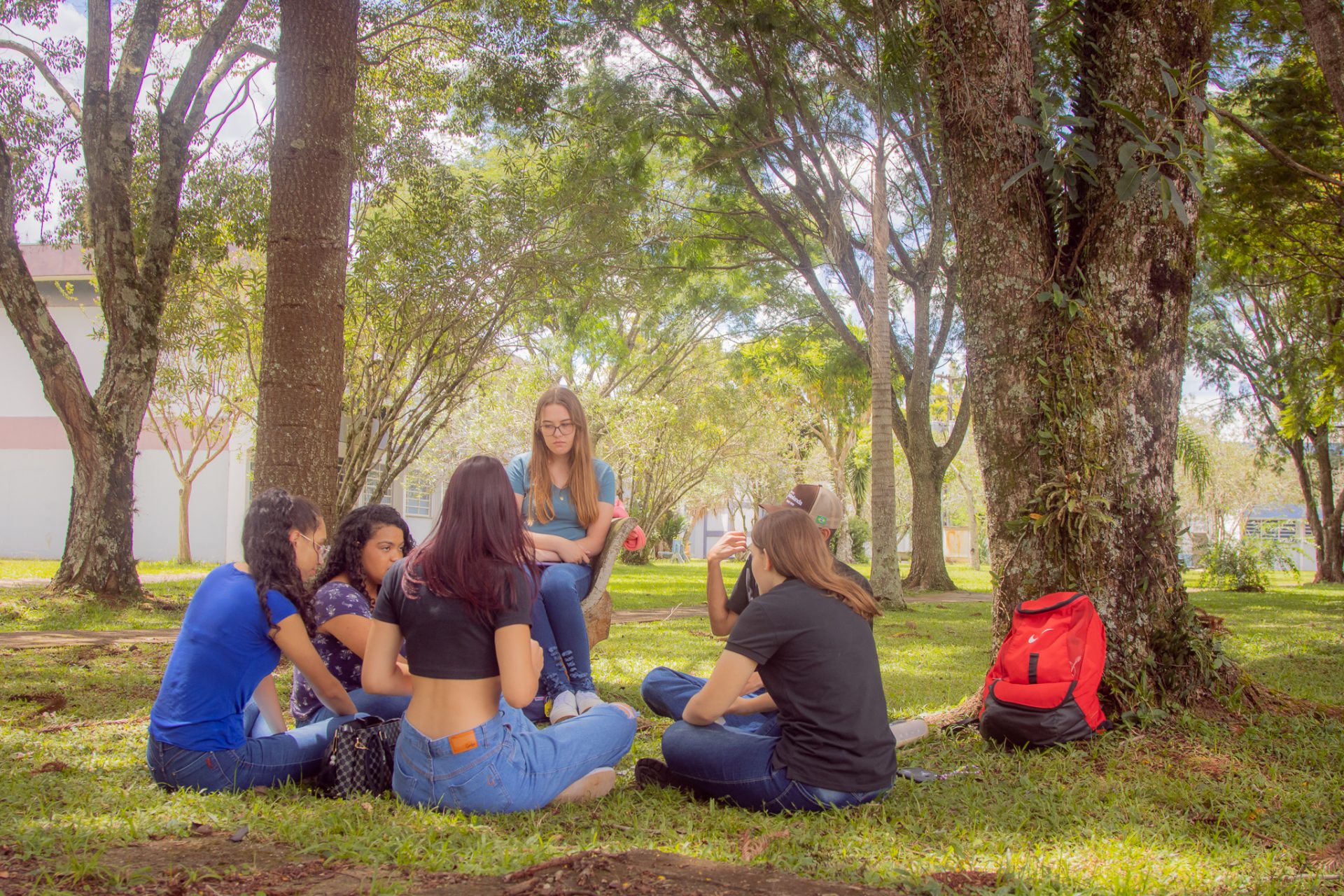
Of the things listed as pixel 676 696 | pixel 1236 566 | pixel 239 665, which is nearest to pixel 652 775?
pixel 676 696

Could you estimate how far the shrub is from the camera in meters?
17.4

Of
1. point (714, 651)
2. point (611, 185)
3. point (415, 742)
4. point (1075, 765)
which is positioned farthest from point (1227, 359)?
point (415, 742)

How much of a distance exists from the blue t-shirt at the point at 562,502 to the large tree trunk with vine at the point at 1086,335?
1.96 metres

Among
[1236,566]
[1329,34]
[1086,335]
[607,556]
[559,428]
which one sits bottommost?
[1236,566]

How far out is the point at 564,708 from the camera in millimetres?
4008

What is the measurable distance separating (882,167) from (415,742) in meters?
11.0

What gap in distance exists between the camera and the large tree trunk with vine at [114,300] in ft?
33.3

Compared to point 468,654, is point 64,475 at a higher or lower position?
higher

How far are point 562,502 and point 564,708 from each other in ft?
3.88

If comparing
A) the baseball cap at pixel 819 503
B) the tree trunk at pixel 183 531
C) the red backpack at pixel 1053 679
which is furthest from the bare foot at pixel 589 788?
the tree trunk at pixel 183 531

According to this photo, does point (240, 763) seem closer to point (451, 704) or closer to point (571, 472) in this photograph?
point (451, 704)

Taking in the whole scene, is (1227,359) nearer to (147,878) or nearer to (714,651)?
(714,651)

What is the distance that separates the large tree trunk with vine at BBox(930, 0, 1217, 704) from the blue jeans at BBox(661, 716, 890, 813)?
176 cm

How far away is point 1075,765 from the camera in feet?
12.3
